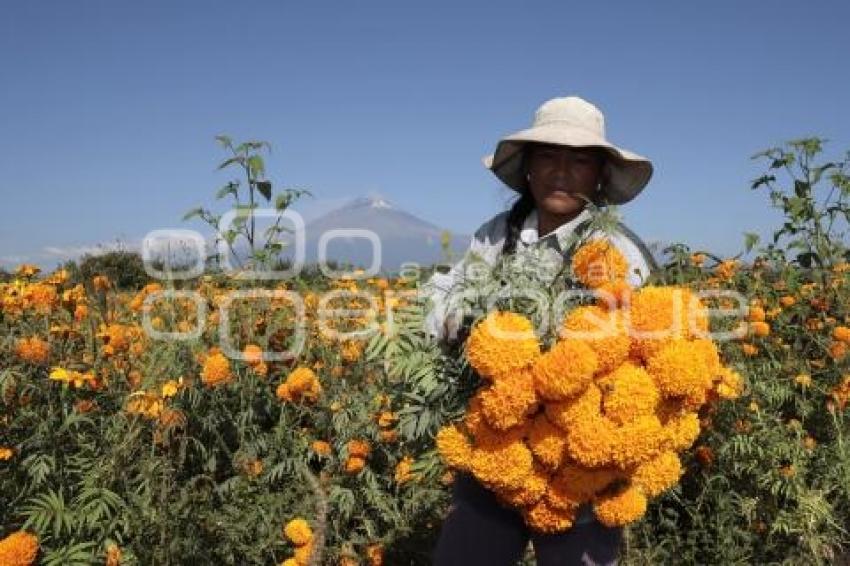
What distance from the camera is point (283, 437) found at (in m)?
2.95

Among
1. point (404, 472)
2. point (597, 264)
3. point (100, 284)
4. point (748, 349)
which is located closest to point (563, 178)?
point (597, 264)

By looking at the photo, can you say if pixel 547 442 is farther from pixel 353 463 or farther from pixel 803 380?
pixel 803 380

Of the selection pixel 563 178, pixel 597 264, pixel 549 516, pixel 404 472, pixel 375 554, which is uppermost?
pixel 563 178

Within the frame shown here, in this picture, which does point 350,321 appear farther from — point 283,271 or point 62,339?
point 62,339

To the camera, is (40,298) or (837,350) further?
(837,350)

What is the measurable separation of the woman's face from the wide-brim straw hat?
5cm

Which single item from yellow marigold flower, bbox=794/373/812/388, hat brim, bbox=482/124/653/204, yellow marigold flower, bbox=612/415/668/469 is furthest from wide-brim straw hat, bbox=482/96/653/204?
yellow marigold flower, bbox=794/373/812/388

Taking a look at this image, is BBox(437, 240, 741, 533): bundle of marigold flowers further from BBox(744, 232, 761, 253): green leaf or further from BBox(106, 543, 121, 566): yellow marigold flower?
BBox(744, 232, 761, 253): green leaf

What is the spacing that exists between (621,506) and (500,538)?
1.55 feet

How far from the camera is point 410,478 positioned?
2783 millimetres

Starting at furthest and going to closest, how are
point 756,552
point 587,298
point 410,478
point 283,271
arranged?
1. point 283,271
2. point 756,552
3. point 410,478
4. point 587,298

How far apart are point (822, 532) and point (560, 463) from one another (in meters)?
2.21

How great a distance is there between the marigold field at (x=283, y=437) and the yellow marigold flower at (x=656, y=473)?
0.52m

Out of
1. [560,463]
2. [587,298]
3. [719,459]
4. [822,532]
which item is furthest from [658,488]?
[822,532]
